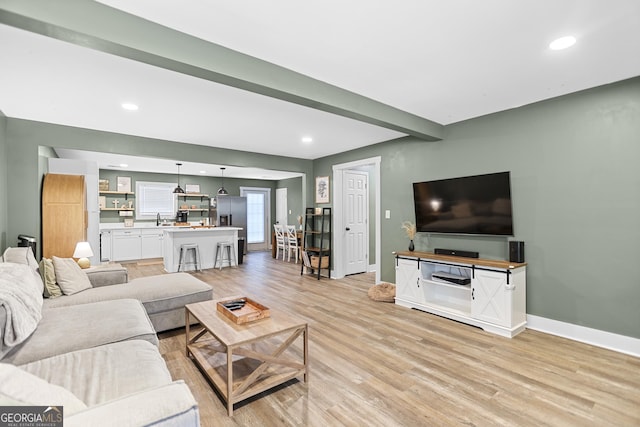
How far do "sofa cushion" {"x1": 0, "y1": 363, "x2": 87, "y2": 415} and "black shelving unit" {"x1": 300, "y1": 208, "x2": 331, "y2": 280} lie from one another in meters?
4.86

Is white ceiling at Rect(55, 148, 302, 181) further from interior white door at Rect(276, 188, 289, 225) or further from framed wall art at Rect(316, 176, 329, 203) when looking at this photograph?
interior white door at Rect(276, 188, 289, 225)

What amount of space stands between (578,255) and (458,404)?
7.01ft

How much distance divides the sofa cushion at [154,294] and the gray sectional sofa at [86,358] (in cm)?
1

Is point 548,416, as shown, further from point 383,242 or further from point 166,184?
point 166,184

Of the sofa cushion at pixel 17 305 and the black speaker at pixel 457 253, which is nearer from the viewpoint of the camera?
the sofa cushion at pixel 17 305

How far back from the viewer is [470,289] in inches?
141

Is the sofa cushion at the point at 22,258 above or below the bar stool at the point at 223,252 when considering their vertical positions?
above

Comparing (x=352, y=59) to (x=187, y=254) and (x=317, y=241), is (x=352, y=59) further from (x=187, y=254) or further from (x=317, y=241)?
(x=187, y=254)

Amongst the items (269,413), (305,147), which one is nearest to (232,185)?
(305,147)

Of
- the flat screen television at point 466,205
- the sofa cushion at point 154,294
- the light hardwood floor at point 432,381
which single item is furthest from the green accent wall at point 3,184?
the flat screen television at point 466,205

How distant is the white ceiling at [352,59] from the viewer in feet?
6.03

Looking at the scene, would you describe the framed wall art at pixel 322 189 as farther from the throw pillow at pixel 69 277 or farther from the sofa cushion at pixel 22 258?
the sofa cushion at pixel 22 258

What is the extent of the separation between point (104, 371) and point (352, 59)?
257 centimetres

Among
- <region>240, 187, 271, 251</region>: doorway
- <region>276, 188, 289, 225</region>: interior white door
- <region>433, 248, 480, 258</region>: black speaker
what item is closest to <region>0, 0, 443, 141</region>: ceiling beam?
<region>433, 248, 480, 258</region>: black speaker
